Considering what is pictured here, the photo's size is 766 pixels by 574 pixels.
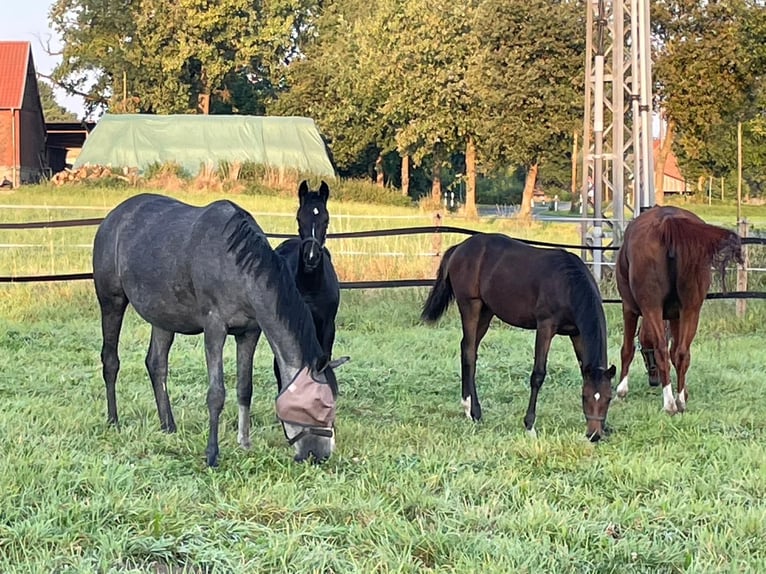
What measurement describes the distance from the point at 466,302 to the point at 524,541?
2.80 m

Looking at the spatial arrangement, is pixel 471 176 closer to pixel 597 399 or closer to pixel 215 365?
pixel 597 399

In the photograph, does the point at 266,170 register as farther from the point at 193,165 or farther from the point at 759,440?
the point at 759,440

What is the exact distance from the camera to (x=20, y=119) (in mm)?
33188

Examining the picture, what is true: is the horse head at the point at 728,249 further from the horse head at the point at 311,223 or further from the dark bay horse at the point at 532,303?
the horse head at the point at 311,223

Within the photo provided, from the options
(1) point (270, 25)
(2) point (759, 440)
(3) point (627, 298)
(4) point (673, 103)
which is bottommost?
(2) point (759, 440)

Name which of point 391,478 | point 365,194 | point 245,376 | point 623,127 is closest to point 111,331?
point 245,376

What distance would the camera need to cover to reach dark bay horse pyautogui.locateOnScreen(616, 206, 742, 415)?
5.60m

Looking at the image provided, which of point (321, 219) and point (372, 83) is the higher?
point (372, 83)

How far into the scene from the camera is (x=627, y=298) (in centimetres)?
656

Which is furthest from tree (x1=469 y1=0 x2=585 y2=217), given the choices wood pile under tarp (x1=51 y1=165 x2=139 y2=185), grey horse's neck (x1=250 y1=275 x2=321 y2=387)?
grey horse's neck (x1=250 y1=275 x2=321 y2=387)

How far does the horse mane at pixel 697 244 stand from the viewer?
5.54 meters

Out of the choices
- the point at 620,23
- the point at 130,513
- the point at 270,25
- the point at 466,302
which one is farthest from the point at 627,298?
the point at 270,25

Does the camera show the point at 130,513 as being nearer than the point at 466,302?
Yes

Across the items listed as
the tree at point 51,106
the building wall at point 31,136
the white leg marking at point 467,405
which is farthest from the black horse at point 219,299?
the tree at point 51,106
